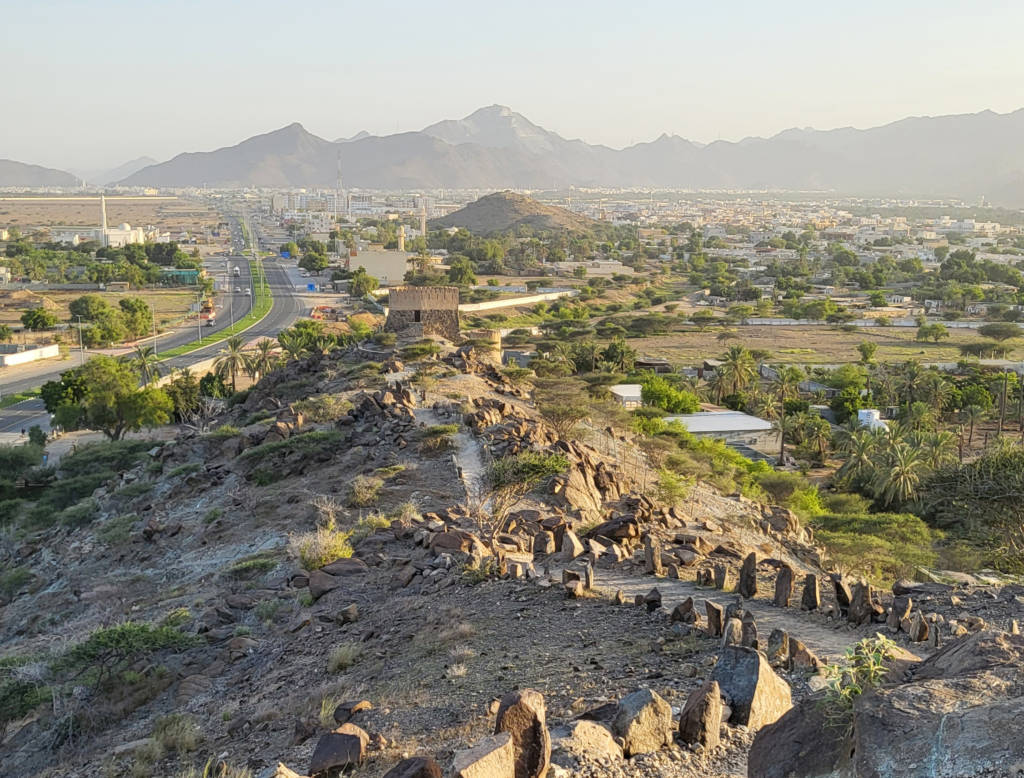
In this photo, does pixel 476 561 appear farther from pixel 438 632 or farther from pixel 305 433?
pixel 305 433

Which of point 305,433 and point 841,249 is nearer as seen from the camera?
point 305,433

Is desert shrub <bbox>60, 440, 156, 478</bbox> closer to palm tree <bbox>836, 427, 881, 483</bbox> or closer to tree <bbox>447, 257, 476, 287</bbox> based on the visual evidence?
palm tree <bbox>836, 427, 881, 483</bbox>

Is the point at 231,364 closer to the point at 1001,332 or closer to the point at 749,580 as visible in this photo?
the point at 749,580

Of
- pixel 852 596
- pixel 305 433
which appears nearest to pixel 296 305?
pixel 305 433

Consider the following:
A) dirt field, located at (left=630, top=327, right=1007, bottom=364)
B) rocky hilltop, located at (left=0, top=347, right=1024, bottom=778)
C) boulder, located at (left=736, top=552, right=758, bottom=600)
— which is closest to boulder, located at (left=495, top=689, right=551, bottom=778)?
rocky hilltop, located at (left=0, top=347, right=1024, bottom=778)

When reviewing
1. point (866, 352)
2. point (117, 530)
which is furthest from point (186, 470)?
point (866, 352)

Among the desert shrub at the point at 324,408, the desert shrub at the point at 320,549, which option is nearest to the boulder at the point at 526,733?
the desert shrub at the point at 320,549
